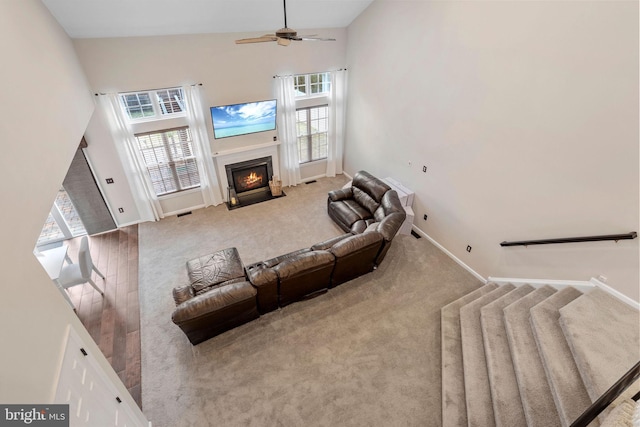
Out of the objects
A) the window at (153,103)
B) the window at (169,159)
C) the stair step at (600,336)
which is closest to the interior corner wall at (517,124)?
the stair step at (600,336)

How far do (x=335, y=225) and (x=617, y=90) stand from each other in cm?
463

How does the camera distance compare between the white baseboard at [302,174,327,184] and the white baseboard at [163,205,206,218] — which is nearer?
the white baseboard at [163,205,206,218]

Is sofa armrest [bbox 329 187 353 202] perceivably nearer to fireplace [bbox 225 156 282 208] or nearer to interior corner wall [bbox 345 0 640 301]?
interior corner wall [bbox 345 0 640 301]

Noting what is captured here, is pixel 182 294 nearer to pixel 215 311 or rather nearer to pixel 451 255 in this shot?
pixel 215 311

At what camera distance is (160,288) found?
4996 millimetres

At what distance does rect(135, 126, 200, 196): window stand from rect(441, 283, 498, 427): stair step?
582 cm

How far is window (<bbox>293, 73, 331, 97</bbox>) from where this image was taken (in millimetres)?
7055

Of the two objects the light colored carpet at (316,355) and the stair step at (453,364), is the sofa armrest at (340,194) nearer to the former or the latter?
the light colored carpet at (316,355)

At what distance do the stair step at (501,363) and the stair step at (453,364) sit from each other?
361mm

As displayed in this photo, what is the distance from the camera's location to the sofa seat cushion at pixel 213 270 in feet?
14.6

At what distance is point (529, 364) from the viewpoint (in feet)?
10.3

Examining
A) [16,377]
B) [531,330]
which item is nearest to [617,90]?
[531,330]

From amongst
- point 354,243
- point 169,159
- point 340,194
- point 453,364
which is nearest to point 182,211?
point 169,159

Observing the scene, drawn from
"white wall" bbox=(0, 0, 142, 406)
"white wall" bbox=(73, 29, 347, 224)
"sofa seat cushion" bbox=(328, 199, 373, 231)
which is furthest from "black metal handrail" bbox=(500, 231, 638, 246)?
"white wall" bbox=(73, 29, 347, 224)
